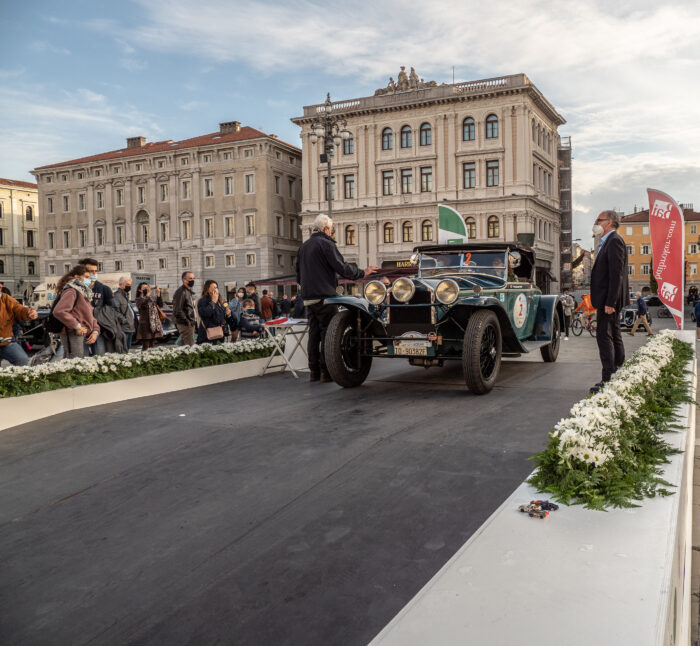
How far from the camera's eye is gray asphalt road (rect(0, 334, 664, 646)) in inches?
91.7

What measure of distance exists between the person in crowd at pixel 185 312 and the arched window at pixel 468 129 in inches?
1686

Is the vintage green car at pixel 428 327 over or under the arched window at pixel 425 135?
under

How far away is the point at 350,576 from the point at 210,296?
8.26 metres

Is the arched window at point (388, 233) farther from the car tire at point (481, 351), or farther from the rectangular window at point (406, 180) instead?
the car tire at point (481, 351)

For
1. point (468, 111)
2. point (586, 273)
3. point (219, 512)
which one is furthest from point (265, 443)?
point (586, 273)

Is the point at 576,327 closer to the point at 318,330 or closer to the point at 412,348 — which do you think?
the point at 318,330

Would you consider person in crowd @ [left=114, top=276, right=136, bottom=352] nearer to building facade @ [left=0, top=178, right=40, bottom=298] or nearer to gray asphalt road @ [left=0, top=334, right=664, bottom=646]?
gray asphalt road @ [left=0, top=334, right=664, bottom=646]

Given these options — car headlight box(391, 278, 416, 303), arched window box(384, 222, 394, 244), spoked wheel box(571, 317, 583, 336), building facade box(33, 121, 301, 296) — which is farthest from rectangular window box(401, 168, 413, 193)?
car headlight box(391, 278, 416, 303)

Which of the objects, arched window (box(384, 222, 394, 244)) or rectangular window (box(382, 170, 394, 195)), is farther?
arched window (box(384, 222, 394, 244))

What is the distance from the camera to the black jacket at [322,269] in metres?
7.80

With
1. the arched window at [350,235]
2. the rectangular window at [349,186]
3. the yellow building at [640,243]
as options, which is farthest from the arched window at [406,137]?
the yellow building at [640,243]

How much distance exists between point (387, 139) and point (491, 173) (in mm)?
9222

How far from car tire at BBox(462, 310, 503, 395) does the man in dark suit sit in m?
1.12

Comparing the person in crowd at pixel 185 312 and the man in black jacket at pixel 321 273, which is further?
the person in crowd at pixel 185 312
